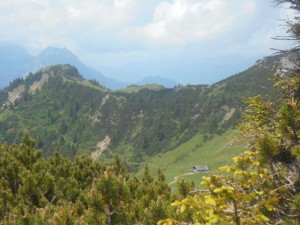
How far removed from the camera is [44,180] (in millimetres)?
14578

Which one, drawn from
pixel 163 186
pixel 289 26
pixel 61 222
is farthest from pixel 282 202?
pixel 289 26

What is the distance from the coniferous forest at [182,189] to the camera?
655 cm

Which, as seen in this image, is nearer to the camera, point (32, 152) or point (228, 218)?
point (228, 218)

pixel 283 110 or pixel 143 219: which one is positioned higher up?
pixel 283 110

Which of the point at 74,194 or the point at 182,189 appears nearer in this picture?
the point at 182,189

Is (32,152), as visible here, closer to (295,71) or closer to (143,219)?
(143,219)

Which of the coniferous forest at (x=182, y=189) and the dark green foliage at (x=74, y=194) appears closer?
the coniferous forest at (x=182, y=189)

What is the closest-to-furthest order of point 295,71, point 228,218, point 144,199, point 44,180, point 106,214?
point 228,218
point 106,214
point 144,199
point 44,180
point 295,71

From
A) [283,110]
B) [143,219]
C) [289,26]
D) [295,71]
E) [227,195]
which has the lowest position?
[143,219]

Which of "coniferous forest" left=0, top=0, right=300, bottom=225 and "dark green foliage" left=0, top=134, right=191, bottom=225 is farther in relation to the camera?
"dark green foliage" left=0, top=134, right=191, bottom=225

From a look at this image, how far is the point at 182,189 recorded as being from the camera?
1288 centimetres

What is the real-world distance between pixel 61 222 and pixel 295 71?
12.9m

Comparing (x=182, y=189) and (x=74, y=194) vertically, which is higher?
(x=182, y=189)

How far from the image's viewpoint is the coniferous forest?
258 inches
